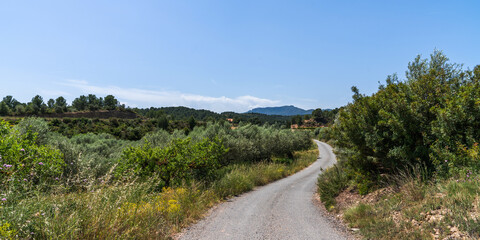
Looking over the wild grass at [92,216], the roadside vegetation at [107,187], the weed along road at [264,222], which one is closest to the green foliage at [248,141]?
the roadside vegetation at [107,187]

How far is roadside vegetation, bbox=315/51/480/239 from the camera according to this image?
484cm

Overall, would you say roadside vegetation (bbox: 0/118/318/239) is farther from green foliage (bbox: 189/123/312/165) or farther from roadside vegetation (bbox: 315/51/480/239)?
roadside vegetation (bbox: 315/51/480/239)

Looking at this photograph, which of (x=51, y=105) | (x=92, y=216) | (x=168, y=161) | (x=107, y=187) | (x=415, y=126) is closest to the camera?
(x=92, y=216)

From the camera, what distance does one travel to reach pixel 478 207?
4324 millimetres

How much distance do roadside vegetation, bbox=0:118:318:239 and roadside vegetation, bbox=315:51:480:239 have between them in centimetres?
515

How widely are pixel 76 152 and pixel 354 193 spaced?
13.4m

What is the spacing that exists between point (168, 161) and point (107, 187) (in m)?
3.37

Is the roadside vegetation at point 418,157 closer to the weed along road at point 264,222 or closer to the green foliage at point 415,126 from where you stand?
the green foliage at point 415,126

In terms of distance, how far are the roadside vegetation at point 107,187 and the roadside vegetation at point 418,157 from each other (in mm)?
5146

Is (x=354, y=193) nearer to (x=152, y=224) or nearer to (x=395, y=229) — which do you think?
(x=395, y=229)

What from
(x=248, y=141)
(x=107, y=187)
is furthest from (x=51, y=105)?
(x=107, y=187)

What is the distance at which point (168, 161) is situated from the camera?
31.0 feet

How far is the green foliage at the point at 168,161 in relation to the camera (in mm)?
9125

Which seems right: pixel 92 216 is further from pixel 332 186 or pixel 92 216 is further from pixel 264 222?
pixel 332 186
